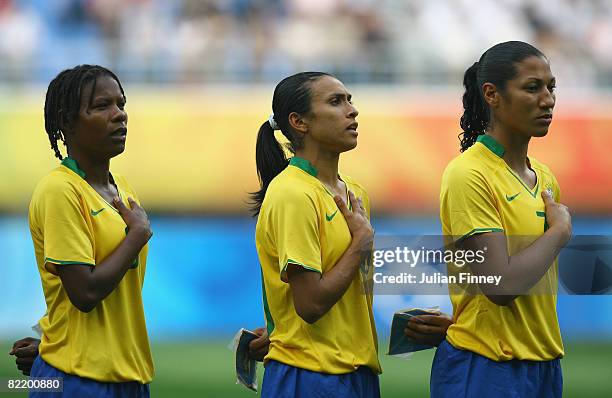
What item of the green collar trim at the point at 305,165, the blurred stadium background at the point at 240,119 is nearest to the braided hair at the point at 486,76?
the green collar trim at the point at 305,165

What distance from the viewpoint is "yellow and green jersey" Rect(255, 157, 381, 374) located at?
3.48 meters

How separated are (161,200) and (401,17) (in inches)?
150

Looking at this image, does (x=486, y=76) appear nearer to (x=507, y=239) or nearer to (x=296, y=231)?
(x=507, y=239)

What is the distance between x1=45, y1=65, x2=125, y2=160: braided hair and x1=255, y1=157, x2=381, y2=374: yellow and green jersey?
2.23ft

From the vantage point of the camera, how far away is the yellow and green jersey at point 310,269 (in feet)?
11.4

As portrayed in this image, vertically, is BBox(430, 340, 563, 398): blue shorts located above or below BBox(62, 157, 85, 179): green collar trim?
below

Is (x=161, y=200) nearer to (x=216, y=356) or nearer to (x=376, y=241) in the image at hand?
(x=216, y=356)

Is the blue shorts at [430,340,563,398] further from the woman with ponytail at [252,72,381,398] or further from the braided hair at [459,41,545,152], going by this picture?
the braided hair at [459,41,545,152]

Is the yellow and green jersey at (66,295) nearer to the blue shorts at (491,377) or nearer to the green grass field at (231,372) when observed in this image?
the blue shorts at (491,377)

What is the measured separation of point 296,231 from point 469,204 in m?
0.54

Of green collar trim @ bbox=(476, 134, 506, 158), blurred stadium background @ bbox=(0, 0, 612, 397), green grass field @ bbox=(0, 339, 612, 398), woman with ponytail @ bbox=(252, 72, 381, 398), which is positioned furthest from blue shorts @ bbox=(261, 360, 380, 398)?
blurred stadium background @ bbox=(0, 0, 612, 397)

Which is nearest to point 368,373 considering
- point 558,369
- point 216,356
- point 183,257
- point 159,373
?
point 558,369

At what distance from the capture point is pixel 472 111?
391 cm

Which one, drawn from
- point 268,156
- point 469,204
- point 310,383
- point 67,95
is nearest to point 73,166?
point 67,95
